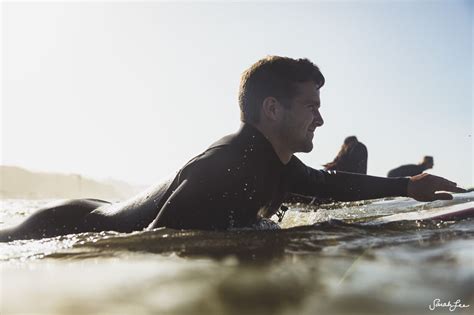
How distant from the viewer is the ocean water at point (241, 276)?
1.26m

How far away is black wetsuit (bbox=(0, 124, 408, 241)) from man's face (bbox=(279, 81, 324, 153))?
267mm

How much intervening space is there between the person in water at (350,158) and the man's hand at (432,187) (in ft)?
13.3

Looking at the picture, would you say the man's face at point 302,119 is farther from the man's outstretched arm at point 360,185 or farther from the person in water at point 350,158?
the person in water at point 350,158

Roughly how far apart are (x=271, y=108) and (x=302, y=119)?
348 mm

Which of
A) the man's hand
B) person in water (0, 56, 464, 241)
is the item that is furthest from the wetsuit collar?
the man's hand

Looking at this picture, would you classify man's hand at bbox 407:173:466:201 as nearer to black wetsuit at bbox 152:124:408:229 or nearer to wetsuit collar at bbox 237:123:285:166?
black wetsuit at bbox 152:124:408:229

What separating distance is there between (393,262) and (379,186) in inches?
113

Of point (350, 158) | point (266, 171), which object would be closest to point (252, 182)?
point (266, 171)

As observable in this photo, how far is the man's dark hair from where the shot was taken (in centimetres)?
381

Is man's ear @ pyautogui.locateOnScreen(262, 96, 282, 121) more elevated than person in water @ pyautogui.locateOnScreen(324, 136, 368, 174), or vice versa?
man's ear @ pyautogui.locateOnScreen(262, 96, 282, 121)

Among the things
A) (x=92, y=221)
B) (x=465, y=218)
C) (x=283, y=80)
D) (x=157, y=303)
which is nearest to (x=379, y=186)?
(x=465, y=218)

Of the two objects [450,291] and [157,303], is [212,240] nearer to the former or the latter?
[157,303]

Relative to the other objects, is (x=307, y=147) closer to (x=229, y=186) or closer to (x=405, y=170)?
(x=229, y=186)
